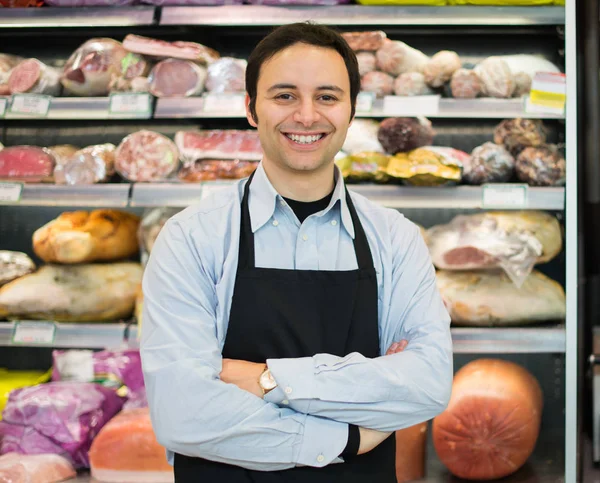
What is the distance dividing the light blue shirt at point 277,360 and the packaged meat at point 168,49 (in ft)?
4.70

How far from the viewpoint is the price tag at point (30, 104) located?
8.98ft

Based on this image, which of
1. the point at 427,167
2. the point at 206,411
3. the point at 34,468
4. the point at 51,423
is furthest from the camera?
the point at 427,167

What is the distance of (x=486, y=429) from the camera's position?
2418 millimetres

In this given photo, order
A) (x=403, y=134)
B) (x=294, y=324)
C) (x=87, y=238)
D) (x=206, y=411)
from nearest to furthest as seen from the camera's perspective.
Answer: (x=206, y=411), (x=294, y=324), (x=403, y=134), (x=87, y=238)

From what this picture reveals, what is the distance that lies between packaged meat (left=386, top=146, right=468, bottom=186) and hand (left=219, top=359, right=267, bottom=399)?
1.40 meters

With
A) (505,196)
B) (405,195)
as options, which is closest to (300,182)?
(405,195)

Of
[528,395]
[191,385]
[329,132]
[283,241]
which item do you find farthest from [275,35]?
[528,395]

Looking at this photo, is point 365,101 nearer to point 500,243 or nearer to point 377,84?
point 377,84

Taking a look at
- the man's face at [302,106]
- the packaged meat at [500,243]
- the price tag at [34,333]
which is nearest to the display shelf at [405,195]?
the packaged meat at [500,243]

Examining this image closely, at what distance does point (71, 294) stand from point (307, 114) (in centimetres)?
176

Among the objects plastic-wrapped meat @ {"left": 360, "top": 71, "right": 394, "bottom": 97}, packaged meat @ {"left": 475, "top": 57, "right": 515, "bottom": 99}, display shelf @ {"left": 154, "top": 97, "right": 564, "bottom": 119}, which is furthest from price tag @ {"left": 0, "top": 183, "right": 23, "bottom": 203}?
packaged meat @ {"left": 475, "top": 57, "right": 515, "bottom": 99}

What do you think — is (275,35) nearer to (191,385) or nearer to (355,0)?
(191,385)

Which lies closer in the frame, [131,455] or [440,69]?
[131,455]

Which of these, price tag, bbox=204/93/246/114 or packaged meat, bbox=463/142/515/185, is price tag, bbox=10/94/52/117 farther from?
packaged meat, bbox=463/142/515/185
